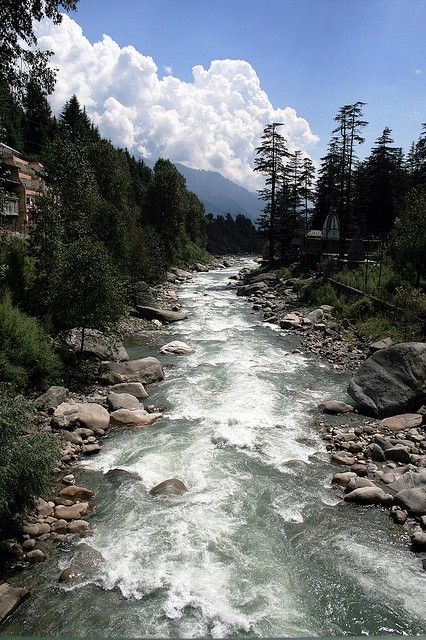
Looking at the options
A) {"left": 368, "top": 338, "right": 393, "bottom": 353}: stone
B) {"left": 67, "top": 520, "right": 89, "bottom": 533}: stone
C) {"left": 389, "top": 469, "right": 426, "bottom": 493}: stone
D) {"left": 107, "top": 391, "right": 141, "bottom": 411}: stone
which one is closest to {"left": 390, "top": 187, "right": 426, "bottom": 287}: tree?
{"left": 368, "top": 338, "right": 393, "bottom": 353}: stone

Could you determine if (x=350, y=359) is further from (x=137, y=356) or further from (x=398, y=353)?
(x=137, y=356)

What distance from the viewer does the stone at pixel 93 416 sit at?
47.8 ft

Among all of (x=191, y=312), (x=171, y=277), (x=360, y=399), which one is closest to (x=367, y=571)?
(x=360, y=399)

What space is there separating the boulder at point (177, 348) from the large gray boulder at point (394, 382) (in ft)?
33.1

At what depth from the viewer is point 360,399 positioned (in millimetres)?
16109

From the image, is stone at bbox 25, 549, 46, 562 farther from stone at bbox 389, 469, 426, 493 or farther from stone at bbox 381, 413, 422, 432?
stone at bbox 381, 413, 422, 432

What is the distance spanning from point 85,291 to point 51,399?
5325mm

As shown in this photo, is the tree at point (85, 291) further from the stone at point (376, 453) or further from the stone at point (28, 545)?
the stone at point (376, 453)

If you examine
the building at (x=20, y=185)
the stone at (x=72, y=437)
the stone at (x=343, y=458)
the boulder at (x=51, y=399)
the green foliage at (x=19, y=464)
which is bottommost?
the stone at (x=343, y=458)

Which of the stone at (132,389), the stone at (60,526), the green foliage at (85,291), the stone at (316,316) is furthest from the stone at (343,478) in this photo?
the stone at (316,316)

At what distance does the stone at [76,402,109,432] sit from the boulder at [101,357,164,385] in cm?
330

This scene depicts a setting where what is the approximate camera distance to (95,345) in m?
21.1

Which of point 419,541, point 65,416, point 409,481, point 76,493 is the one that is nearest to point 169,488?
point 76,493

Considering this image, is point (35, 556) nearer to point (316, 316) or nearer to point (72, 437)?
point (72, 437)
